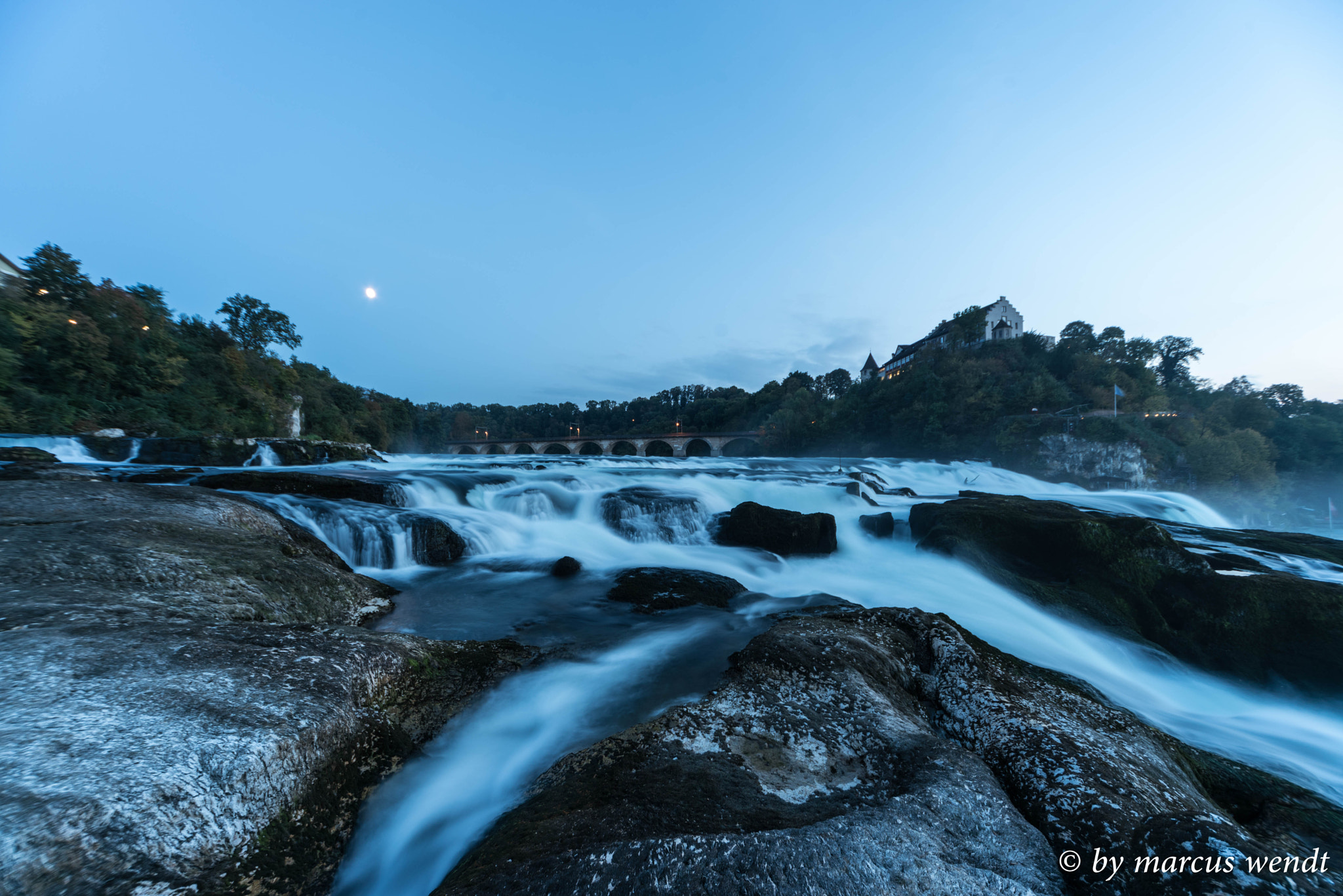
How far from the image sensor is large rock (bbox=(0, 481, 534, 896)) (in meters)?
1.68

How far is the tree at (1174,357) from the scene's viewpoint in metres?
53.5

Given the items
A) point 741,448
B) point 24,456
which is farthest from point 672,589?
point 741,448

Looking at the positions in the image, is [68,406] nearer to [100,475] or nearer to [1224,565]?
Result: [100,475]

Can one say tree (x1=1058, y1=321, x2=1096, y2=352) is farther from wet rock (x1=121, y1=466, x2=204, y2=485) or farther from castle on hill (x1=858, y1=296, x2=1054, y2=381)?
wet rock (x1=121, y1=466, x2=204, y2=485)

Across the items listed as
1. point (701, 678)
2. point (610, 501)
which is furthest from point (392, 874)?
point (610, 501)

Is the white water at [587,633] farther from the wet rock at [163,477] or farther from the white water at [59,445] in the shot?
the white water at [59,445]

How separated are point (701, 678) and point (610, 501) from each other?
794cm

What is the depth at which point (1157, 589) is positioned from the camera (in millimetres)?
6684

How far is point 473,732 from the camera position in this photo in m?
3.45

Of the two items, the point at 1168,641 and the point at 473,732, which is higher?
the point at 473,732

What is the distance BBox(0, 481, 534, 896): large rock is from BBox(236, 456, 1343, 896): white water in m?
0.35

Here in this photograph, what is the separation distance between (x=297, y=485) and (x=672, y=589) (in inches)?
326

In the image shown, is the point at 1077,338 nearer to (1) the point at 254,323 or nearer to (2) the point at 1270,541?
(2) the point at 1270,541

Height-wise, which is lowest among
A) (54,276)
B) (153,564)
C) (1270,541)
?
(1270,541)
